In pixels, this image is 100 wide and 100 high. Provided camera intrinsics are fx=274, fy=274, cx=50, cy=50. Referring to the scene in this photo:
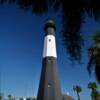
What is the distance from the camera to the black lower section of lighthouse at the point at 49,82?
27500 millimetres

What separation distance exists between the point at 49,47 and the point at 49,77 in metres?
3.87

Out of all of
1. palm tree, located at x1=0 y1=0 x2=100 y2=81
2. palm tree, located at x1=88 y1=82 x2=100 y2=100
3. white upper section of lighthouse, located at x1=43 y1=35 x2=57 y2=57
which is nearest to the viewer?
palm tree, located at x1=0 y1=0 x2=100 y2=81

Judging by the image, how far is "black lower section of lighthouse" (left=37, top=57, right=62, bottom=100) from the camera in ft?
90.2

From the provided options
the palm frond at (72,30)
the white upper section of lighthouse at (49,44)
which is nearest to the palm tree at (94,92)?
the white upper section of lighthouse at (49,44)

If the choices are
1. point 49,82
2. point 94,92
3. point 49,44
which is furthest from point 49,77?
point 94,92

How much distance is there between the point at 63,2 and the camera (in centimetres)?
505

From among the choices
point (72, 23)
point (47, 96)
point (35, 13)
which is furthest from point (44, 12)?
point (47, 96)

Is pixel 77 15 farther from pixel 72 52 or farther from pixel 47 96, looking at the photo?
pixel 47 96

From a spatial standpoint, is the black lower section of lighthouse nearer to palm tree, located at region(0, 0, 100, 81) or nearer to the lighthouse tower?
the lighthouse tower

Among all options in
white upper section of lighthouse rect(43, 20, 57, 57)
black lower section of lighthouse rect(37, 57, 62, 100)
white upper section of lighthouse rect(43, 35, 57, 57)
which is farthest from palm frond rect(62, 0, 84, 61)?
white upper section of lighthouse rect(43, 35, 57, 57)

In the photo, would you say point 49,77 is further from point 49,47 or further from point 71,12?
point 71,12

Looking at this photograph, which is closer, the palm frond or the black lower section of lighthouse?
the palm frond

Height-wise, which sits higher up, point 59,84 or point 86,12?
point 59,84

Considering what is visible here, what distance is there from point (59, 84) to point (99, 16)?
2436 cm
